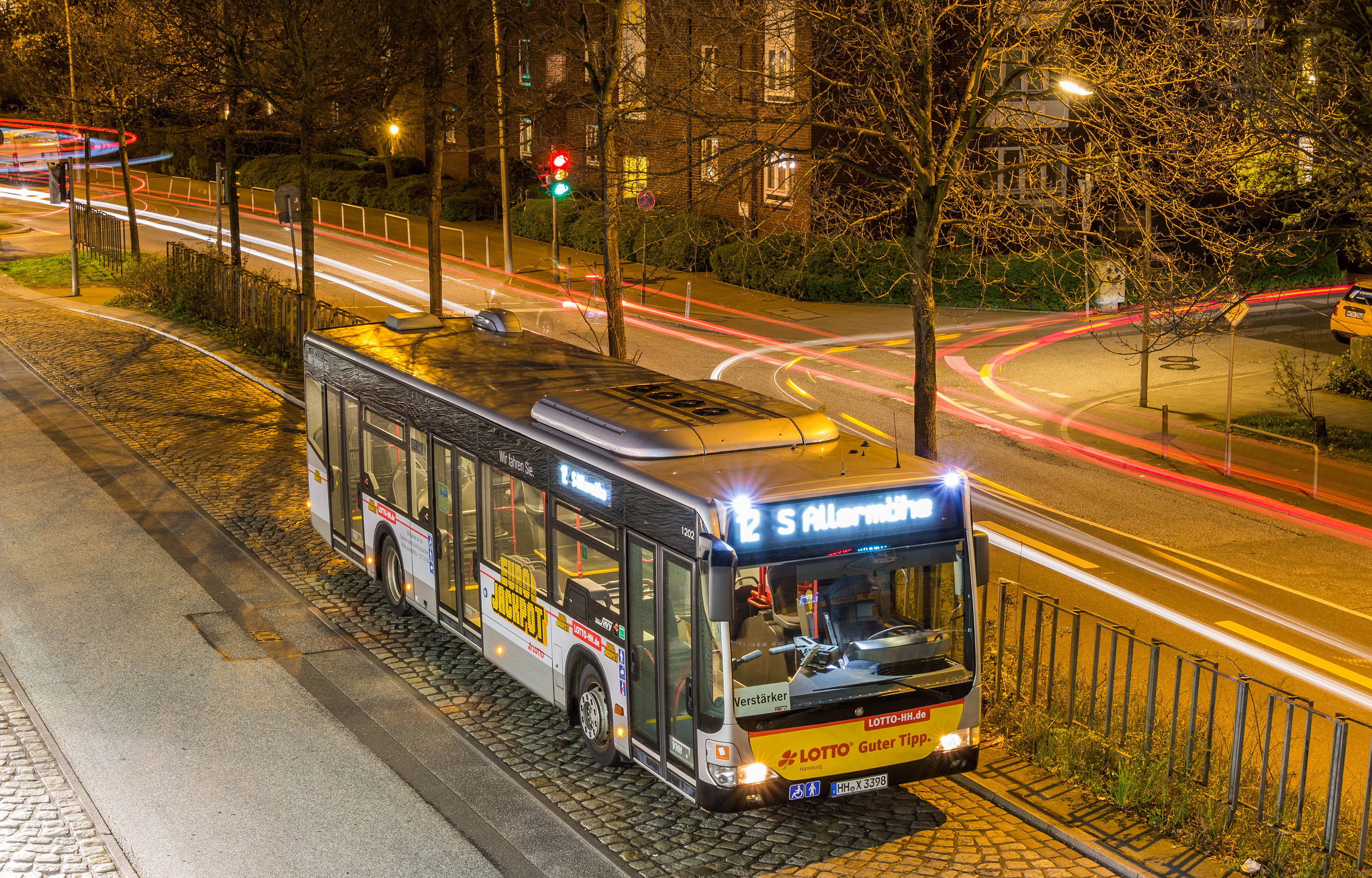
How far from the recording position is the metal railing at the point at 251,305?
83.1 ft

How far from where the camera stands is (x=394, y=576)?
1356 centimetres

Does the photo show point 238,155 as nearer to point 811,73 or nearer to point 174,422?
point 174,422

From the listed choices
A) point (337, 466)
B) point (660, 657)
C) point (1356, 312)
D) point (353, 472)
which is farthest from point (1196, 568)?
point (1356, 312)

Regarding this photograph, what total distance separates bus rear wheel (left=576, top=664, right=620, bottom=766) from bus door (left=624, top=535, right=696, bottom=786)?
0.40 metres

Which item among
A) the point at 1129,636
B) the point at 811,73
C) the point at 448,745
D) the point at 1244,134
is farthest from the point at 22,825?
the point at 1244,134

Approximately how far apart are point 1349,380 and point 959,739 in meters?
19.6

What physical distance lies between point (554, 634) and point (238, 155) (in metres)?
58.7

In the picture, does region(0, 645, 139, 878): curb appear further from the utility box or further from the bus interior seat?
the utility box

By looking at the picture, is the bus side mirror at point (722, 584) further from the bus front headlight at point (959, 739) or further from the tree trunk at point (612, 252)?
the tree trunk at point (612, 252)

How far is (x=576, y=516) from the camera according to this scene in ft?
33.1

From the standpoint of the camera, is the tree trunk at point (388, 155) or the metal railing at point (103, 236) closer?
the metal railing at point (103, 236)

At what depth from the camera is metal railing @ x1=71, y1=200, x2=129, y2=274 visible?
38281 mm

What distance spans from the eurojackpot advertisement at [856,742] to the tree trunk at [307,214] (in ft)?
61.2

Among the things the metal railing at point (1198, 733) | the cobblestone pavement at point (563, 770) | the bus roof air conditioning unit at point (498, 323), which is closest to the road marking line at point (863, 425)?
the bus roof air conditioning unit at point (498, 323)
